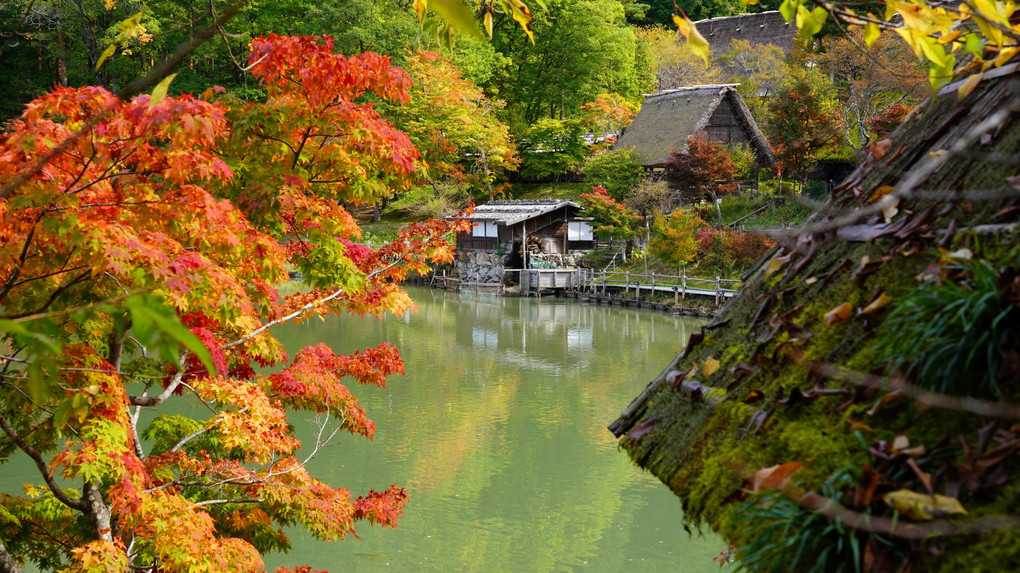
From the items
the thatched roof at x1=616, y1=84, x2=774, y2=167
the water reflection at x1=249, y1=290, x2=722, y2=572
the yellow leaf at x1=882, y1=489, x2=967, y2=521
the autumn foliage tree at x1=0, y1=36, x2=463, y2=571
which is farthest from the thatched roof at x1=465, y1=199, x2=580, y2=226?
the yellow leaf at x1=882, y1=489, x2=967, y2=521

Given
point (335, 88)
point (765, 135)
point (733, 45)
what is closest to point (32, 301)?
point (335, 88)

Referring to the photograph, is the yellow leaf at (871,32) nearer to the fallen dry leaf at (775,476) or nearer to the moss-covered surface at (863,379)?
the moss-covered surface at (863,379)

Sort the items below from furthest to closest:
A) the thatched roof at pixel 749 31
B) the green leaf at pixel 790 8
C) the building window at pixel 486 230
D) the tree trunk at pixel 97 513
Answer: the thatched roof at pixel 749 31 < the building window at pixel 486 230 < the tree trunk at pixel 97 513 < the green leaf at pixel 790 8

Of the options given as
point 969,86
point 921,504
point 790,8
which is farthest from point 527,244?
point 921,504

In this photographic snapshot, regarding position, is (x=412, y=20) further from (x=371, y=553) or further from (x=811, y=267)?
(x=811, y=267)

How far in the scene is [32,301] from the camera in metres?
4.51

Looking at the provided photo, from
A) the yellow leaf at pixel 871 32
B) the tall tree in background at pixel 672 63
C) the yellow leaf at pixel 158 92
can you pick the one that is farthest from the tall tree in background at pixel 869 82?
the yellow leaf at pixel 158 92

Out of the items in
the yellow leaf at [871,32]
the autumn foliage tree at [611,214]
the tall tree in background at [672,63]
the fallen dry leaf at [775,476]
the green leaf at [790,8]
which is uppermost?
the tall tree in background at [672,63]

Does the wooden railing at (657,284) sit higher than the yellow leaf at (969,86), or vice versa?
the yellow leaf at (969,86)

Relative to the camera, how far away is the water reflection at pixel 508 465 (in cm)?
828

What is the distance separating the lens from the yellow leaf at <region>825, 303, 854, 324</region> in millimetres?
1883

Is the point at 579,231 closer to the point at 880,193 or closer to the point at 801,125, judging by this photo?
the point at 801,125

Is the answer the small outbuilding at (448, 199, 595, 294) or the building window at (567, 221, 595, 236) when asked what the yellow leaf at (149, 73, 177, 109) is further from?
the building window at (567, 221, 595, 236)

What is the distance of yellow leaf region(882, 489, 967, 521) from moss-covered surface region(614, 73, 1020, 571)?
0.07 ft
